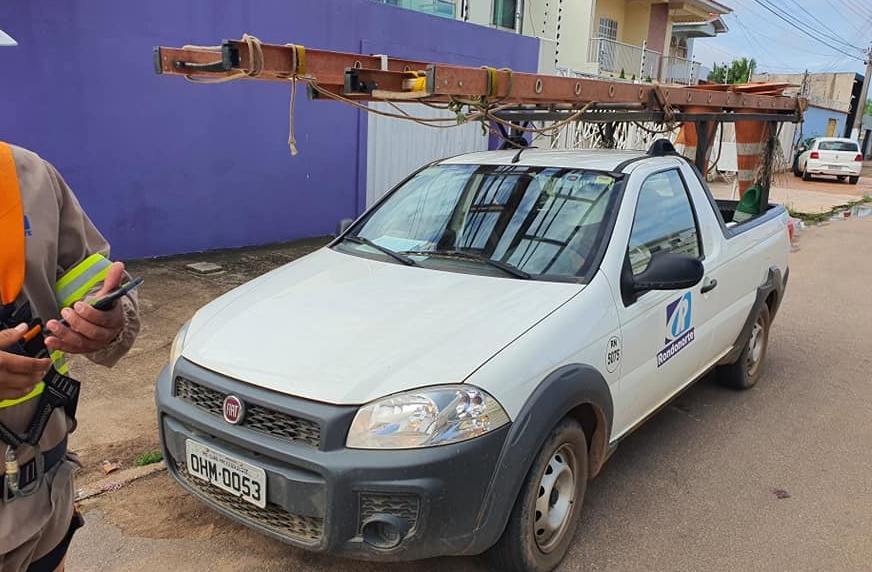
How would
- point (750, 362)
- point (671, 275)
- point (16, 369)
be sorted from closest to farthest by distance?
point (16, 369) → point (671, 275) → point (750, 362)

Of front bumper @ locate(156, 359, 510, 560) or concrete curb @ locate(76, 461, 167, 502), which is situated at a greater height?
front bumper @ locate(156, 359, 510, 560)

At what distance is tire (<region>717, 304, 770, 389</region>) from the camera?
15.5 feet

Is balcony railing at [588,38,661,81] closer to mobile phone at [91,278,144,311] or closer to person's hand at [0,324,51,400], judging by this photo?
mobile phone at [91,278,144,311]

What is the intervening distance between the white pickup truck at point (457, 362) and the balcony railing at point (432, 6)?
27.3 feet

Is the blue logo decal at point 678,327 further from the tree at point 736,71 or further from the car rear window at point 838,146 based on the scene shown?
the tree at point 736,71

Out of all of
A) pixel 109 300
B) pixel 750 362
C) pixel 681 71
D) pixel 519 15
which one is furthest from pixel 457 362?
pixel 681 71

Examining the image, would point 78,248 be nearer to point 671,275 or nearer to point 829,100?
point 671,275

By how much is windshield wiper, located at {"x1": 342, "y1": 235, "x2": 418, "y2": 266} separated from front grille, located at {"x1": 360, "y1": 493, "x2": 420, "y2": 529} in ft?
4.37

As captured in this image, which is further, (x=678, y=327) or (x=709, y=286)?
(x=709, y=286)

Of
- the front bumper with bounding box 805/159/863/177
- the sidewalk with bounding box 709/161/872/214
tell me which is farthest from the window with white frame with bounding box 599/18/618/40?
the front bumper with bounding box 805/159/863/177

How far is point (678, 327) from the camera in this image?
3.54 meters

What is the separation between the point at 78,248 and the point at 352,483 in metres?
1.09

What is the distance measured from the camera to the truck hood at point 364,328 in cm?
238

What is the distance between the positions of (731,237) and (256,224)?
573 cm
